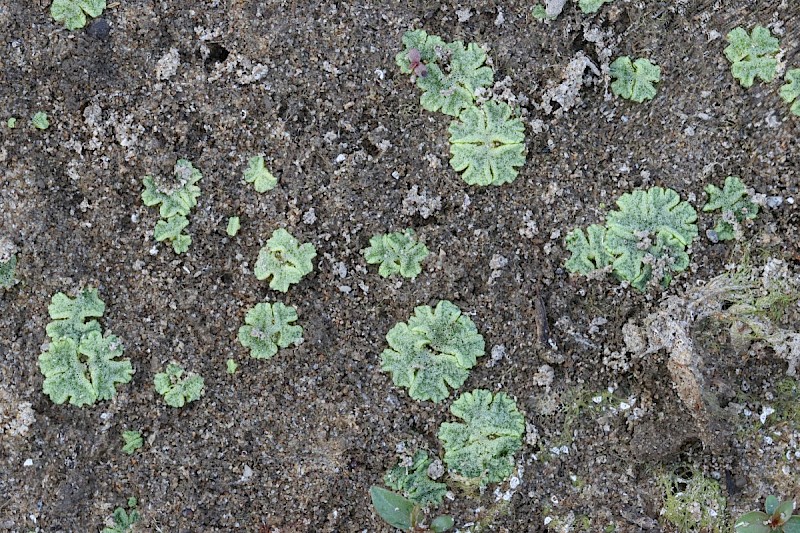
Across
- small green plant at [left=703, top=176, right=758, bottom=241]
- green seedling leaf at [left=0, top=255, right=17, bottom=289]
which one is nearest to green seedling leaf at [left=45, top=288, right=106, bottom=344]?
green seedling leaf at [left=0, top=255, right=17, bottom=289]

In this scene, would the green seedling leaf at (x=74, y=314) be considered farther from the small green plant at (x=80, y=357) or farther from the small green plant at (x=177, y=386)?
the small green plant at (x=177, y=386)

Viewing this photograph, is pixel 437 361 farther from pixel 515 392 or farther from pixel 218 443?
pixel 218 443

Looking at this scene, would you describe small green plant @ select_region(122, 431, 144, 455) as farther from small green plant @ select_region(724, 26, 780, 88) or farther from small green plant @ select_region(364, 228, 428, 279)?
small green plant @ select_region(724, 26, 780, 88)

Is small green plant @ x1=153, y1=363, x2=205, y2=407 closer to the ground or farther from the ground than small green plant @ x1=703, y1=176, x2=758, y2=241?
closer to the ground

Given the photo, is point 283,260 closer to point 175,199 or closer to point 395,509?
point 175,199

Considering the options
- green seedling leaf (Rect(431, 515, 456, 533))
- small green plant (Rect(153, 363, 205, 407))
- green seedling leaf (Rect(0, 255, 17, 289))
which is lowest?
green seedling leaf (Rect(431, 515, 456, 533))

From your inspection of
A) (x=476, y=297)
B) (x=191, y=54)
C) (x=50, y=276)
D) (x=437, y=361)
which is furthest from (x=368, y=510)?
(x=191, y=54)

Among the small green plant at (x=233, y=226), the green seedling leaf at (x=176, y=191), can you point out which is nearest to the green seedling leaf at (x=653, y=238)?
the small green plant at (x=233, y=226)

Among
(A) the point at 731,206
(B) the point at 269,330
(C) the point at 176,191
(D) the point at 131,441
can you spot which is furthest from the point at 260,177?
(A) the point at 731,206
